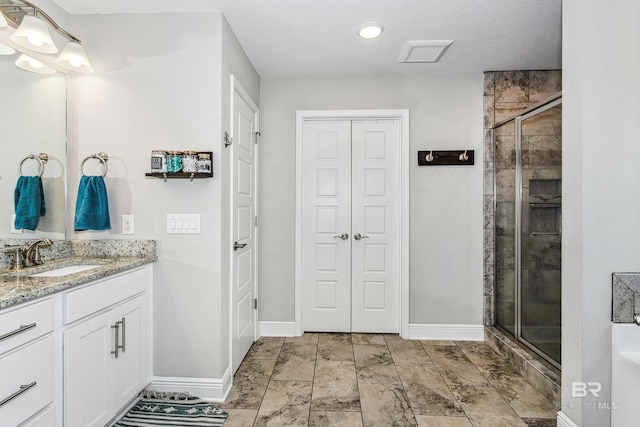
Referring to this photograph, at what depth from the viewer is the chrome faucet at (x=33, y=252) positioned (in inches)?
69.7

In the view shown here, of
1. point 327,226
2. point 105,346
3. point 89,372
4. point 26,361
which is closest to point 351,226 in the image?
point 327,226

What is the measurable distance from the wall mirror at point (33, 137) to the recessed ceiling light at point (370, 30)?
201cm

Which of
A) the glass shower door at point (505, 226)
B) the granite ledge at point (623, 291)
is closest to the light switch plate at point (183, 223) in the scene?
the granite ledge at point (623, 291)

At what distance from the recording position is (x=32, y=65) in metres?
1.92

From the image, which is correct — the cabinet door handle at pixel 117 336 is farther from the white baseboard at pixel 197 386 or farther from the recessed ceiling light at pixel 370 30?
the recessed ceiling light at pixel 370 30

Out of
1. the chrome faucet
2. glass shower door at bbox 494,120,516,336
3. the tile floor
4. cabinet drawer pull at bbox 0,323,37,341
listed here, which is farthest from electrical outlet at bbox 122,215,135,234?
glass shower door at bbox 494,120,516,336

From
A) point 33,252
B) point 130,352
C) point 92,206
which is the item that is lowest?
point 130,352

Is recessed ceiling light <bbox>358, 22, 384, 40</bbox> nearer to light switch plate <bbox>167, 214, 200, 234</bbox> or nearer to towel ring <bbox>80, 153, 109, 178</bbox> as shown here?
light switch plate <bbox>167, 214, 200, 234</bbox>

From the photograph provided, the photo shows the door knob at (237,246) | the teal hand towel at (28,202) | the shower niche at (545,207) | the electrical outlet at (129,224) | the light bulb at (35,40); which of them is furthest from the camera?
the door knob at (237,246)

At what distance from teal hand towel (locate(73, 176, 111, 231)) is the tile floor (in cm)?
138

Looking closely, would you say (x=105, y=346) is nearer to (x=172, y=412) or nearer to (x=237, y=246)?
A: (x=172, y=412)

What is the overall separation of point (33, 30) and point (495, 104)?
11.4 ft

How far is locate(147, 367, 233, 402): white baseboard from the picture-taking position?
2.12 m

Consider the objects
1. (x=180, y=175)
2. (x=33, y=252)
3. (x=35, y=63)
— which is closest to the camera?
(x=33, y=252)
